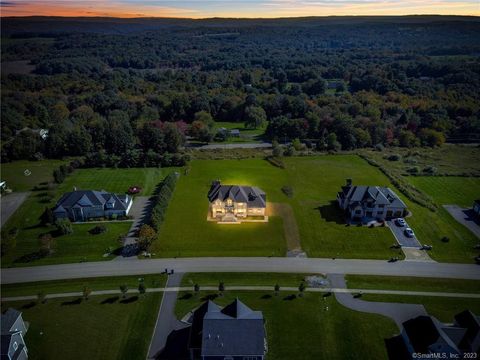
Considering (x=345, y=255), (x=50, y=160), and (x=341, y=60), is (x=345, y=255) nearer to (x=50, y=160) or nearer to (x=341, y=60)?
(x=50, y=160)

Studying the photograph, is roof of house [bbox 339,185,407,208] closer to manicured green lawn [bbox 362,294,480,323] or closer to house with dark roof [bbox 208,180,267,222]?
house with dark roof [bbox 208,180,267,222]

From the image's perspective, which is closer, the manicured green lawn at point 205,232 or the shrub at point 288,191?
the manicured green lawn at point 205,232

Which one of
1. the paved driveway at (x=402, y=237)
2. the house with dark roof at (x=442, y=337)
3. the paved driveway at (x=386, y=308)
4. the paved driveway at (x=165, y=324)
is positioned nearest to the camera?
the house with dark roof at (x=442, y=337)

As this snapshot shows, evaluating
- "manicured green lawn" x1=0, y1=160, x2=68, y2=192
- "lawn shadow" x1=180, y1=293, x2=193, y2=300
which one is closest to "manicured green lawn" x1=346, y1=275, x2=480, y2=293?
"lawn shadow" x1=180, y1=293, x2=193, y2=300

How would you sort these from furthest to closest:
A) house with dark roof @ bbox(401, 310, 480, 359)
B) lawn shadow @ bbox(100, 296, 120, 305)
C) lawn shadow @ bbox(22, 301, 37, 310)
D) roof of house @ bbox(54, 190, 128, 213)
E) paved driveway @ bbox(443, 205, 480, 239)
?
roof of house @ bbox(54, 190, 128, 213) → paved driveway @ bbox(443, 205, 480, 239) → lawn shadow @ bbox(100, 296, 120, 305) → lawn shadow @ bbox(22, 301, 37, 310) → house with dark roof @ bbox(401, 310, 480, 359)

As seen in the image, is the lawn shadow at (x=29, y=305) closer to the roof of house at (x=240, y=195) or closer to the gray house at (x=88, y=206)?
the gray house at (x=88, y=206)

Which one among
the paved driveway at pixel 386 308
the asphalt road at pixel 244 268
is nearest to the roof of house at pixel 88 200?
the asphalt road at pixel 244 268

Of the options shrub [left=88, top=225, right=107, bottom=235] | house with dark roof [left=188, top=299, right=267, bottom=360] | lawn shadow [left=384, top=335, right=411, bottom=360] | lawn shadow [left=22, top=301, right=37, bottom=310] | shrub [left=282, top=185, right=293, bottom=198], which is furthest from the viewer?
shrub [left=282, top=185, right=293, bottom=198]
